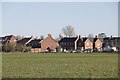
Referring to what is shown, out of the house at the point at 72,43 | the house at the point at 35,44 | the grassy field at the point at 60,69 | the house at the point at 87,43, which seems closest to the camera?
the grassy field at the point at 60,69

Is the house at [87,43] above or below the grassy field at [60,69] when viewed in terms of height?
above

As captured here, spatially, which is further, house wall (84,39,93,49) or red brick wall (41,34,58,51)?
house wall (84,39,93,49)

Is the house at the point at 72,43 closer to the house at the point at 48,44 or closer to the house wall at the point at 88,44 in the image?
the house wall at the point at 88,44

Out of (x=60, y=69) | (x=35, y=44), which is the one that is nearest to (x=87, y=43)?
(x=35, y=44)

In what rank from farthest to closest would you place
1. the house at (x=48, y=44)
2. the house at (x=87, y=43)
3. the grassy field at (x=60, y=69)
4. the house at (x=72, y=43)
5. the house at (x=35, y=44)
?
the house at (x=87, y=43)
the house at (x=72, y=43)
the house at (x=48, y=44)
the house at (x=35, y=44)
the grassy field at (x=60, y=69)

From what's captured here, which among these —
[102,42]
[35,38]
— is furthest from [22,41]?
[102,42]

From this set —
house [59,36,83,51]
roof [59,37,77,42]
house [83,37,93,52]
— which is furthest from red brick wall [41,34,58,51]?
house [83,37,93,52]

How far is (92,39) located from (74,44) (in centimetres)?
1406

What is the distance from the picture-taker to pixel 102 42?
15288cm

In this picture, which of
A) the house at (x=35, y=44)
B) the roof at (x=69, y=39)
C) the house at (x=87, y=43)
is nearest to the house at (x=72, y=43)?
the roof at (x=69, y=39)

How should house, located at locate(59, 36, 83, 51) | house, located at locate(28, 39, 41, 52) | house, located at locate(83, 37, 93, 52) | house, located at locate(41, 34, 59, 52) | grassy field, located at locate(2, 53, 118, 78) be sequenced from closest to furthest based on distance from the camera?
grassy field, located at locate(2, 53, 118, 78)
house, located at locate(28, 39, 41, 52)
house, located at locate(41, 34, 59, 52)
house, located at locate(59, 36, 83, 51)
house, located at locate(83, 37, 93, 52)

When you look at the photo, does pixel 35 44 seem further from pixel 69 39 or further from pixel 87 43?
pixel 87 43

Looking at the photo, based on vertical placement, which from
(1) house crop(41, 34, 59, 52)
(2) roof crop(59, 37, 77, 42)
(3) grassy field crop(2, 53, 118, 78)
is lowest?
(3) grassy field crop(2, 53, 118, 78)

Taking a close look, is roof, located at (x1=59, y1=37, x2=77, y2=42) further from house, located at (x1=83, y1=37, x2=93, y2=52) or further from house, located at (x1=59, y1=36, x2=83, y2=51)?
house, located at (x1=83, y1=37, x2=93, y2=52)
